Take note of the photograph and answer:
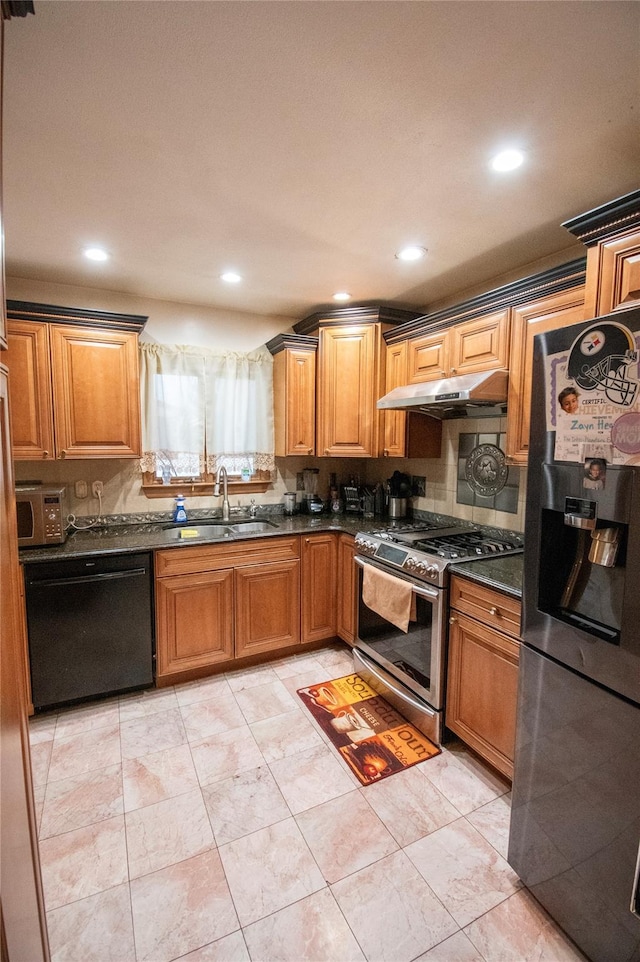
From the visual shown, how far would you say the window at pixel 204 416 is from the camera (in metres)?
3.11

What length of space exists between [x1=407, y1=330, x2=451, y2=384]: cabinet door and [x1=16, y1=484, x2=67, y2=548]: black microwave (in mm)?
2329

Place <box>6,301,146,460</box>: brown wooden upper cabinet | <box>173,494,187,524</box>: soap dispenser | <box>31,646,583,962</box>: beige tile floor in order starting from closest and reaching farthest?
1. <box>31,646,583,962</box>: beige tile floor
2. <box>6,301,146,460</box>: brown wooden upper cabinet
3. <box>173,494,187,524</box>: soap dispenser

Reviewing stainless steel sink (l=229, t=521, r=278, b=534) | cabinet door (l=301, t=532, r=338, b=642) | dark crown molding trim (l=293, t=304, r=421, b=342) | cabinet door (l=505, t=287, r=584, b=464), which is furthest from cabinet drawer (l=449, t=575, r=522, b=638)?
dark crown molding trim (l=293, t=304, r=421, b=342)

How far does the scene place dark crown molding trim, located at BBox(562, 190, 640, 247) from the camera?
1431 mm

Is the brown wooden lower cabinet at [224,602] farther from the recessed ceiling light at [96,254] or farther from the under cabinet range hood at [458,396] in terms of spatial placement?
the recessed ceiling light at [96,254]

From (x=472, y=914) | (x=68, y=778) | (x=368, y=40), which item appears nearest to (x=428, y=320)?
(x=368, y=40)

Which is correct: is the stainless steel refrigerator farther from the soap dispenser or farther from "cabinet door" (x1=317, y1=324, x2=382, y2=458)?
the soap dispenser

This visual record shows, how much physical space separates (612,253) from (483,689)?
1.85 m

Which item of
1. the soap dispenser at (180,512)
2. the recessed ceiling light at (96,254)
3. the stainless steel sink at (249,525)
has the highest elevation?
the recessed ceiling light at (96,254)

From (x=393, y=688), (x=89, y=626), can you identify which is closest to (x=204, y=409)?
(x=89, y=626)

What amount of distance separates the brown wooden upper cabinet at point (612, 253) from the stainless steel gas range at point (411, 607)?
125 cm

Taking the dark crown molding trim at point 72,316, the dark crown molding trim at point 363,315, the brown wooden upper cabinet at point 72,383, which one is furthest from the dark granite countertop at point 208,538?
the dark crown molding trim at point 363,315

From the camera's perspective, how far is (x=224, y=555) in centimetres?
274

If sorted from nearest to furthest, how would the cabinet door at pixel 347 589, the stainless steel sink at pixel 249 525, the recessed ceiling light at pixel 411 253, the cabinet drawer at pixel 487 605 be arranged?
the cabinet drawer at pixel 487 605 < the recessed ceiling light at pixel 411 253 < the cabinet door at pixel 347 589 < the stainless steel sink at pixel 249 525
